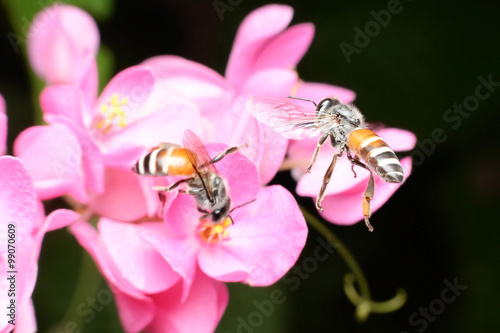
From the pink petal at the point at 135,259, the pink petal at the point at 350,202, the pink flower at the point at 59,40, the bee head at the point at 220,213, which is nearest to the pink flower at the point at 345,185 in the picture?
the pink petal at the point at 350,202

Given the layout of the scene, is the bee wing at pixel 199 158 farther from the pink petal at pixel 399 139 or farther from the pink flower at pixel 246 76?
the pink petal at pixel 399 139

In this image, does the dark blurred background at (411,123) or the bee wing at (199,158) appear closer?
the bee wing at (199,158)

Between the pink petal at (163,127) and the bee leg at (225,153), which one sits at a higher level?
the bee leg at (225,153)

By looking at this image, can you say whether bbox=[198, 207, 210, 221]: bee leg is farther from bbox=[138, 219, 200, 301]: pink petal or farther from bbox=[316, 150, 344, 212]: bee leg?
bbox=[316, 150, 344, 212]: bee leg

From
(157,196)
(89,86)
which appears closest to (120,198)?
(157,196)

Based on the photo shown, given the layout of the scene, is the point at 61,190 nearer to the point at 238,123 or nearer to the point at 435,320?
the point at 238,123

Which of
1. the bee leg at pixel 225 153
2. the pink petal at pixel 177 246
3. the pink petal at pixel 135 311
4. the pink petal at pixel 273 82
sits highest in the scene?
the pink petal at pixel 273 82

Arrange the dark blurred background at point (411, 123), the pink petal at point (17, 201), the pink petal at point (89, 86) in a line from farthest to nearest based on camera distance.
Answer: the dark blurred background at point (411, 123), the pink petal at point (89, 86), the pink petal at point (17, 201)
